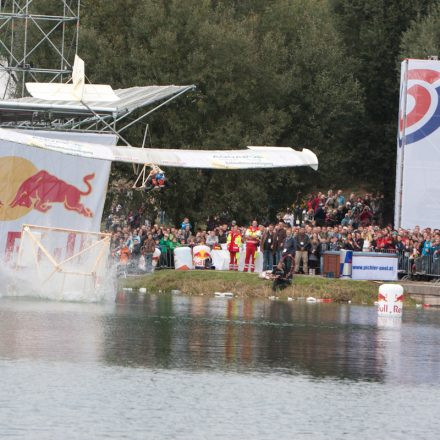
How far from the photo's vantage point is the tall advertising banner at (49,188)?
3584cm

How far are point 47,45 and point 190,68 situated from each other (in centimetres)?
652

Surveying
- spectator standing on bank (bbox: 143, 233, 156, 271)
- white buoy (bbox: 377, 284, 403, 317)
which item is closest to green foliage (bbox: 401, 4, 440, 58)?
spectator standing on bank (bbox: 143, 233, 156, 271)

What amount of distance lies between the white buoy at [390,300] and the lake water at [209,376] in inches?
110

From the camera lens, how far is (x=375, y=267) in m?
40.0

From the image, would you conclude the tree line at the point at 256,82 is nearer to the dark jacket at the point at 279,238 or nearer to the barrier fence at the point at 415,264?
the dark jacket at the point at 279,238

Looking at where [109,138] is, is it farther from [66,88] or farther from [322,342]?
[322,342]

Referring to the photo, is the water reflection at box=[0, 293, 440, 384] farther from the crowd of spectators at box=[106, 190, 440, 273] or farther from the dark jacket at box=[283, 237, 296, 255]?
the crowd of spectators at box=[106, 190, 440, 273]

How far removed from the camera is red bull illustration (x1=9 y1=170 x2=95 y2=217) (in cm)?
3631

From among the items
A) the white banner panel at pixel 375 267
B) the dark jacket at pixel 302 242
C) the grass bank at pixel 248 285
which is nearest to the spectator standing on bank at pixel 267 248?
the dark jacket at pixel 302 242

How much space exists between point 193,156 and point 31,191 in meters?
4.94

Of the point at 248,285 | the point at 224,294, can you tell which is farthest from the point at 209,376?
the point at 248,285

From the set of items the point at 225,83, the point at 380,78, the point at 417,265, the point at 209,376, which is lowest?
the point at 209,376

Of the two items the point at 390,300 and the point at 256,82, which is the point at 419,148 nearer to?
the point at 390,300

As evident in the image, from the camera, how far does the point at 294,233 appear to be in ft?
135
